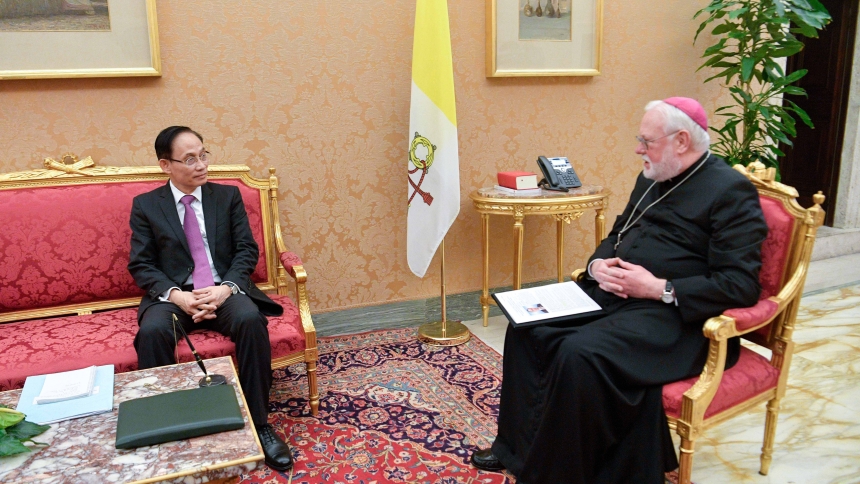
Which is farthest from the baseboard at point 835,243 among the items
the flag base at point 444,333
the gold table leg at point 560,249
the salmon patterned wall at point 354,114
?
the flag base at point 444,333

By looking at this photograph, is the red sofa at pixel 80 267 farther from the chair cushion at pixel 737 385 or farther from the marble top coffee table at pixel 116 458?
the chair cushion at pixel 737 385

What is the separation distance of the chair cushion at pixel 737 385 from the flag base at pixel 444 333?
1975mm

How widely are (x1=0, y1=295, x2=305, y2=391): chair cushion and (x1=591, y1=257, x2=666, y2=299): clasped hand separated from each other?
1.47 m

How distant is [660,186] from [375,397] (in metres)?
1.82

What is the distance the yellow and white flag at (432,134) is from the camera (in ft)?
13.2

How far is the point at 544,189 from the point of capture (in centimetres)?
438

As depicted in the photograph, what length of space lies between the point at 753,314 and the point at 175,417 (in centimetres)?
203

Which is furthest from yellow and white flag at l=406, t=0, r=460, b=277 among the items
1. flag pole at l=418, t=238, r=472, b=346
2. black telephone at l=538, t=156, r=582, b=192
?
black telephone at l=538, t=156, r=582, b=192

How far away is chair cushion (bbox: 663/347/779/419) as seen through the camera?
2.34 meters

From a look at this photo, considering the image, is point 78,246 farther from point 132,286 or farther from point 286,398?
point 286,398

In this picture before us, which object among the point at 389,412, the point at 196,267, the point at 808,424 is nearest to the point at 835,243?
the point at 808,424

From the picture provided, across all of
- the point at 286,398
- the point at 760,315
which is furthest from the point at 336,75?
the point at 760,315

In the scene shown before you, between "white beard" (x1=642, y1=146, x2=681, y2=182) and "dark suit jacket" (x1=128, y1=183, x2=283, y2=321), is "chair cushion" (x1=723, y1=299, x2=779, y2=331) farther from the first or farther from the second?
"dark suit jacket" (x1=128, y1=183, x2=283, y2=321)

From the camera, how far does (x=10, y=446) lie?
1871mm
